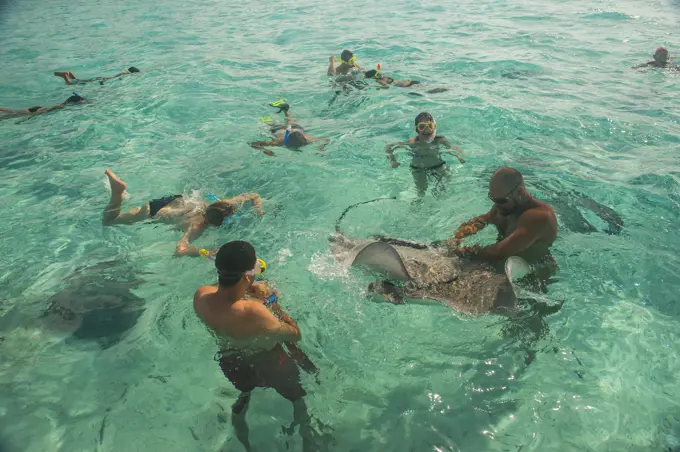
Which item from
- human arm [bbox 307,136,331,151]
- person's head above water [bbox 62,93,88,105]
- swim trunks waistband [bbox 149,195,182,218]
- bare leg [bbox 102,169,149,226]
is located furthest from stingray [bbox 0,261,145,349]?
person's head above water [bbox 62,93,88,105]

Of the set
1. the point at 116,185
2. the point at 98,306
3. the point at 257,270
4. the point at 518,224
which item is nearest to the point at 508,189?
the point at 518,224

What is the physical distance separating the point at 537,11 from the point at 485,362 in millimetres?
20518

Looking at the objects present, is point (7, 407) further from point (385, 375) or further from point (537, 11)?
point (537, 11)

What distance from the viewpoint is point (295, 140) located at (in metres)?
7.48

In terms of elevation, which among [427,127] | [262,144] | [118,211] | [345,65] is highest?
[345,65]

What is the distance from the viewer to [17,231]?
5.71 m

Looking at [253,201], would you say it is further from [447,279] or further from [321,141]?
[447,279]

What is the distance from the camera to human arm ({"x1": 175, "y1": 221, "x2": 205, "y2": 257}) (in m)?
4.95

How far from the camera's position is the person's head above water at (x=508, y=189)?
388 cm

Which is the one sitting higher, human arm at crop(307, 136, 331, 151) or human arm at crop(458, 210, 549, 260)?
human arm at crop(458, 210, 549, 260)

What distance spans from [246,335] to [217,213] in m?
2.34

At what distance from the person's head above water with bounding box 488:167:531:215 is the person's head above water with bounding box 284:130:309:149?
425 cm

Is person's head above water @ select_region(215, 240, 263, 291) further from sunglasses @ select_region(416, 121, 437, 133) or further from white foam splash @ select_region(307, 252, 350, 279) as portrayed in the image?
sunglasses @ select_region(416, 121, 437, 133)

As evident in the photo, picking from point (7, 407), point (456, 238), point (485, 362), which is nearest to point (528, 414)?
point (485, 362)
